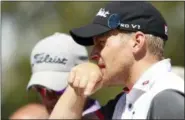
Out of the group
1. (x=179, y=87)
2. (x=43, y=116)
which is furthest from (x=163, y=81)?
(x=43, y=116)

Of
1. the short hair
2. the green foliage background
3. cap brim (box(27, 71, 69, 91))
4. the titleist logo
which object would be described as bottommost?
the green foliage background

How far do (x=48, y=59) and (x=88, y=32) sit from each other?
1195mm

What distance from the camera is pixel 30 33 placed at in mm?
12594

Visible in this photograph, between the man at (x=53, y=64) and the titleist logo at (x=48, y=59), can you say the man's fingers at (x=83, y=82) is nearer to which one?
the man at (x=53, y=64)

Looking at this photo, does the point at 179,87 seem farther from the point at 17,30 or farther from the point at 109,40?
the point at 17,30

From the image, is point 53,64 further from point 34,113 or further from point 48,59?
point 34,113

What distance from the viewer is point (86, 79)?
3.82 m

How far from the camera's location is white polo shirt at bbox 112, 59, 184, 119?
3.27 meters

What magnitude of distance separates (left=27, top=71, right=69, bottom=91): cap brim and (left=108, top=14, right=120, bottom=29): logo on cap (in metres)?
1.11

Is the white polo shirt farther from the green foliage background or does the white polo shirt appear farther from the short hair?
the green foliage background

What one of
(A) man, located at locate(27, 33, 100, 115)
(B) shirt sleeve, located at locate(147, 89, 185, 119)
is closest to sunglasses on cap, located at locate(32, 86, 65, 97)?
(A) man, located at locate(27, 33, 100, 115)

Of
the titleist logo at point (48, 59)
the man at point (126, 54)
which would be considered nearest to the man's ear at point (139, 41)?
the man at point (126, 54)

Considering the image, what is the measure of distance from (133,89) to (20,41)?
367 inches

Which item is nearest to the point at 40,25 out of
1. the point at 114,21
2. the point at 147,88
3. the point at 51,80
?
the point at 51,80
